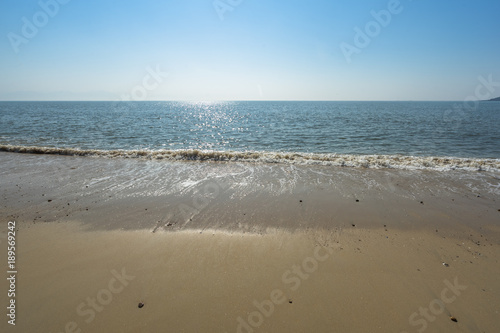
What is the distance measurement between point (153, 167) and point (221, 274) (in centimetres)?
1070

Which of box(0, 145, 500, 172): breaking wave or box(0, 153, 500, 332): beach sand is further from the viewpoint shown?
box(0, 145, 500, 172): breaking wave

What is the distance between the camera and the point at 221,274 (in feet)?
16.7

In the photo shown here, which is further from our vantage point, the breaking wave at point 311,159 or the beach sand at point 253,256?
the breaking wave at point 311,159

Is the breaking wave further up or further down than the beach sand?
further up

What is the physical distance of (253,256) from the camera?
225 inches

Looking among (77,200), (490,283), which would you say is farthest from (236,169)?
(490,283)

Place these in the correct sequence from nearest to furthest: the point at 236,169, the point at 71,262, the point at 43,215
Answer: the point at 71,262, the point at 43,215, the point at 236,169

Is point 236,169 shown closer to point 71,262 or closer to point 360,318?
point 71,262

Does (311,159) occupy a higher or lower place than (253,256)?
higher

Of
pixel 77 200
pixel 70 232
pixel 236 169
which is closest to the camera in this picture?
pixel 70 232

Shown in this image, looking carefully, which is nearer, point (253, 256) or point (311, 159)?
point (253, 256)

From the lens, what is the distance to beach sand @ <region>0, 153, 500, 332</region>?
13.6 feet

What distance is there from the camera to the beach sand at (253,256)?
4.15 m

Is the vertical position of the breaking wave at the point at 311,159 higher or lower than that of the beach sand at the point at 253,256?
higher
